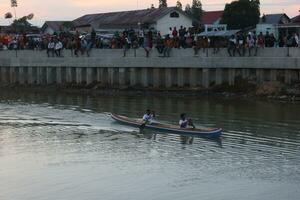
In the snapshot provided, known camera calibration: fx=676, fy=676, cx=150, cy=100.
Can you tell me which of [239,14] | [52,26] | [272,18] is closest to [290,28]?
[272,18]

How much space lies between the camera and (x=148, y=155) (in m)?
28.4

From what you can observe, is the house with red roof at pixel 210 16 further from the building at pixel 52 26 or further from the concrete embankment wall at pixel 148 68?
the concrete embankment wall at pixel 148 68

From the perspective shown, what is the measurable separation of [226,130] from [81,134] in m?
7.40

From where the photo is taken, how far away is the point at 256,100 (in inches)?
1722

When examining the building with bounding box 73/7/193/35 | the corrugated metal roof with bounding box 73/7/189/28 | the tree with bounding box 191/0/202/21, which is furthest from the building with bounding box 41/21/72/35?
the tree with bounding box 191/0/202/21

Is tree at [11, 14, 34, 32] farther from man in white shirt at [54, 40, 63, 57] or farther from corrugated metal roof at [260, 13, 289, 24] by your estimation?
man in white shirt at [54, 40, 63, 57]

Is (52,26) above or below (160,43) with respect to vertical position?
above

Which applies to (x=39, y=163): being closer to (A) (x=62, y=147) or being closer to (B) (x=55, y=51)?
(A) (x=62, y=147)

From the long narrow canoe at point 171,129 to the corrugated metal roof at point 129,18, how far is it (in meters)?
43.3

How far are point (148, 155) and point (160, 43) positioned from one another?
19697 millimetres

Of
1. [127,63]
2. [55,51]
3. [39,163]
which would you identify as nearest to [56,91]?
[55,51]

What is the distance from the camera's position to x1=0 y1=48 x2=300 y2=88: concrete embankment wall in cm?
4372

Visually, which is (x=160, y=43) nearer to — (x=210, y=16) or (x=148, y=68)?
(x=148, y=68)

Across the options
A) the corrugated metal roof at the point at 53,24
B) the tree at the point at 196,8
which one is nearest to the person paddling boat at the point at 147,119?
the corrugated metal roof at the point at 53,24
